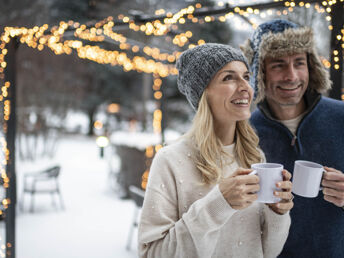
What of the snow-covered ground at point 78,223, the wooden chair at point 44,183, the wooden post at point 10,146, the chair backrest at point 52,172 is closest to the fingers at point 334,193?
the wooden post at point 10,146

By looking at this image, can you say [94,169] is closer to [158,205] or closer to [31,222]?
[31,222]

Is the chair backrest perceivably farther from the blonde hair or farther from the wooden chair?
the blonde hair

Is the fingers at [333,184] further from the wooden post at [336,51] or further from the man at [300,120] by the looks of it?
the wooden post at [336,51]

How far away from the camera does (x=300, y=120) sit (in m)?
1.68

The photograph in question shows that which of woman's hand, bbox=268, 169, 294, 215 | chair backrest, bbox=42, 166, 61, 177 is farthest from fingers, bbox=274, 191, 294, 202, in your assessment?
chair backrest, bbox=42, 166, 61, 177

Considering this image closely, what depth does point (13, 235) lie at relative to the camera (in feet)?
11.1

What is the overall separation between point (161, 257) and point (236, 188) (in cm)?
39

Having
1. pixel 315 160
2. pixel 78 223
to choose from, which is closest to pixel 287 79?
pixel 315 160

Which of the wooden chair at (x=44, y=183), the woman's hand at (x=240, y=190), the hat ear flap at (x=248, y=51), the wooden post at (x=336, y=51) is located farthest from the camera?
the wooden chair at (x=44, y=183)

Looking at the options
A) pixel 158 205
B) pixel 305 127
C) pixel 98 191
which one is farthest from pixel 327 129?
pixel 98 191

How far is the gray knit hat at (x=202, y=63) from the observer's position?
129 cm

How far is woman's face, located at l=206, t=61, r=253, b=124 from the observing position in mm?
1285

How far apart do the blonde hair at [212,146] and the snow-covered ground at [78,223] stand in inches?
146

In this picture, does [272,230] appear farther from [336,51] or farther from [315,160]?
[336,51]
